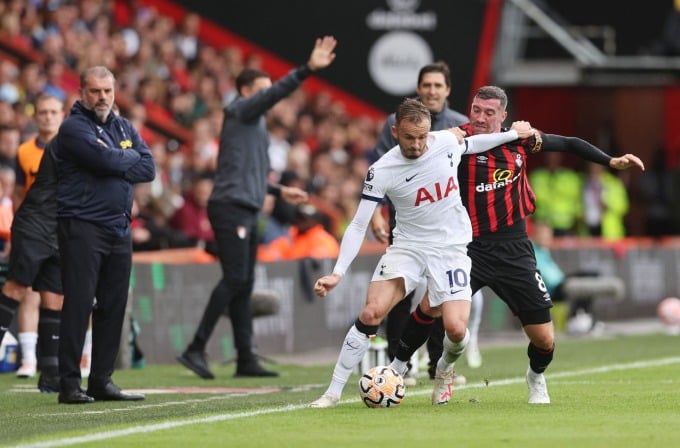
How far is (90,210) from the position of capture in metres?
10.6

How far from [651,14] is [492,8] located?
218 inches

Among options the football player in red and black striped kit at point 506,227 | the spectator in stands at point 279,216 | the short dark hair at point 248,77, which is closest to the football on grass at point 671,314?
the spectator in stands at point 279,216

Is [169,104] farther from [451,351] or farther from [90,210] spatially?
[451,351]

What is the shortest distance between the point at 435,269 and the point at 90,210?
2.41m

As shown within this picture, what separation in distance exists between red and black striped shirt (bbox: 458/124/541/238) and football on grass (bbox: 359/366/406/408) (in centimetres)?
114

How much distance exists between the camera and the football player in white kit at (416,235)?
379 inches

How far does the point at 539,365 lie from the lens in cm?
1005

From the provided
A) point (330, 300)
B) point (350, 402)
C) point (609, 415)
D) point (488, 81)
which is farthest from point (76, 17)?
point (609, 415)

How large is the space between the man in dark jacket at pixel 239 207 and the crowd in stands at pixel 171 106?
9.93 ft

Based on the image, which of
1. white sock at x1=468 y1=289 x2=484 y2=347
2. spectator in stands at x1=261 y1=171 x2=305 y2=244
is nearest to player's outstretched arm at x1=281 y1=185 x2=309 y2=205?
white sock at x1=468 y1=289 x2=484 y2=347

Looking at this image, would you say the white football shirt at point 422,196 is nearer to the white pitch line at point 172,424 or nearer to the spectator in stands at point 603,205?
the white pitch line at point 172,424

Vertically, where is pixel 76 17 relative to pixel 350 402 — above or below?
above

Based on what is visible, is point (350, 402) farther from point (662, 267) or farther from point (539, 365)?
point (662, 267)

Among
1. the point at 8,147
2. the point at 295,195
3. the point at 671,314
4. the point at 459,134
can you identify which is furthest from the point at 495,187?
the point at 671,314
